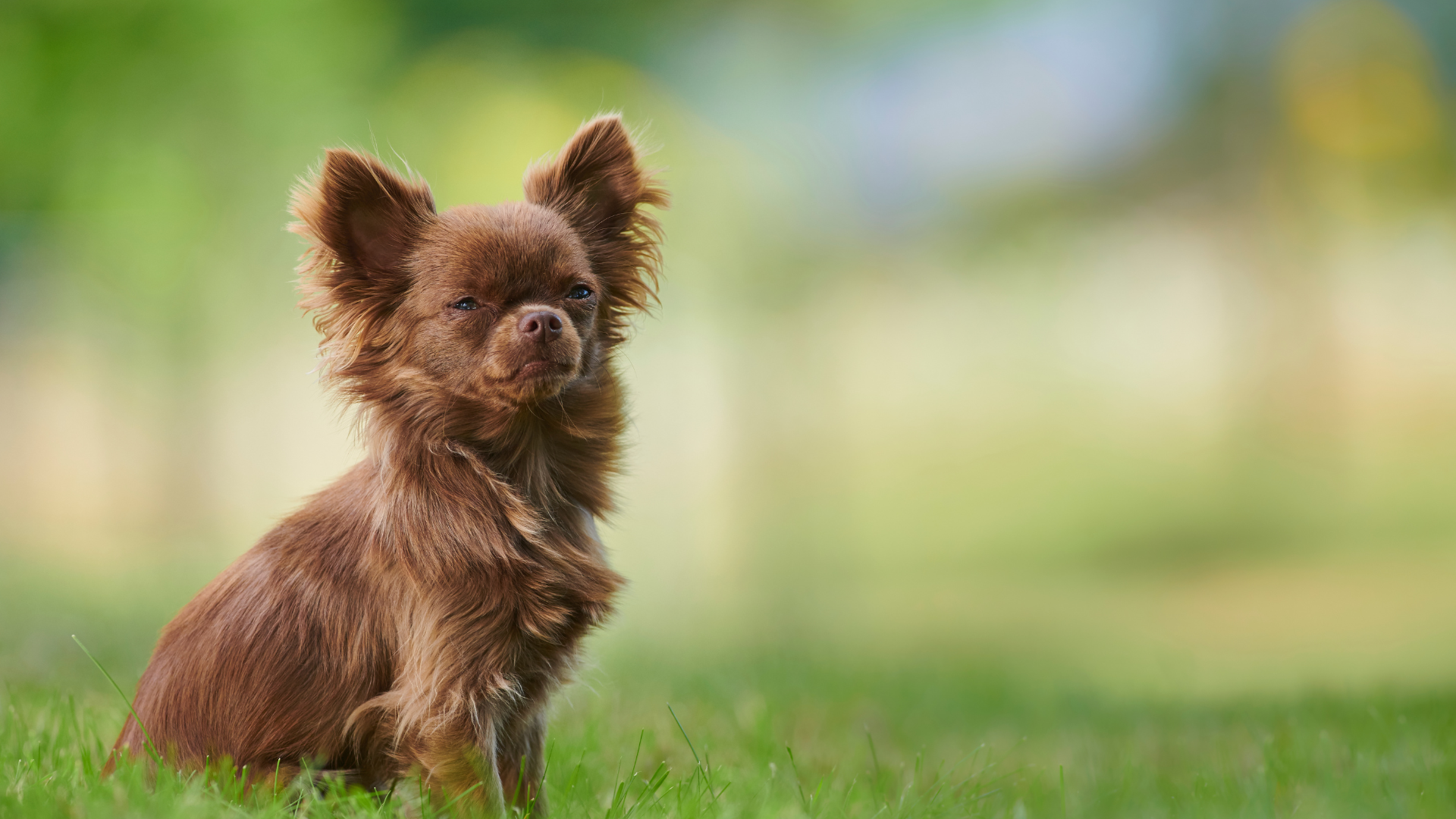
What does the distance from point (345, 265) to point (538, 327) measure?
695 mm

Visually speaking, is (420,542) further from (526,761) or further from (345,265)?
(345,265)

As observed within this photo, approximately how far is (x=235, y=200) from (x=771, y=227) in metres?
5.70

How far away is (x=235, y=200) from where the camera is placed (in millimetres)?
11008

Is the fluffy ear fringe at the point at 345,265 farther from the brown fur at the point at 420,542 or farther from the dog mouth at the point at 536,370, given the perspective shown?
the dog mouth at the point at 536,370

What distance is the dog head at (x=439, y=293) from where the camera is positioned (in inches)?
108

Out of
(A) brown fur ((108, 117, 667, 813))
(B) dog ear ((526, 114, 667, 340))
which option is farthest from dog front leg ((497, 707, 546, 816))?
(B) dog ear ((526, 114, 667, 340))

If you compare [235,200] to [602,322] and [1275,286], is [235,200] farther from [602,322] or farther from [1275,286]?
[1275,286]

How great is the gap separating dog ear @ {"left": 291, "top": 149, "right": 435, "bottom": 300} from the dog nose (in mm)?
496

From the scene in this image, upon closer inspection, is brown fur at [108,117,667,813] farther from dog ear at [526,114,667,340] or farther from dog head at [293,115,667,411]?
dog ear at [526,114,667,340]

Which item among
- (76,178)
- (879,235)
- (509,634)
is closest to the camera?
(509,634)

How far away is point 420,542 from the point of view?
2721 mm

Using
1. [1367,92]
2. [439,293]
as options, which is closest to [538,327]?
[439,293]

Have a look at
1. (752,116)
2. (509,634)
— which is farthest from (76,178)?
(509,634)

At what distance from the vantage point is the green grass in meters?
2.75
